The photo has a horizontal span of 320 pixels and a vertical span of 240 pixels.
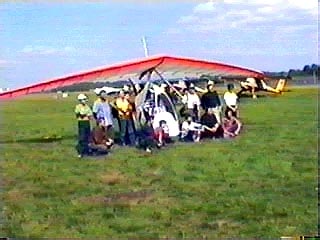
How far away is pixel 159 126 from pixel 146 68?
28cm

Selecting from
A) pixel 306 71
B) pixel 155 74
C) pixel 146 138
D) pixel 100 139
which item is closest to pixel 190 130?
pixel 146 138

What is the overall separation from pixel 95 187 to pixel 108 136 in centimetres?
23

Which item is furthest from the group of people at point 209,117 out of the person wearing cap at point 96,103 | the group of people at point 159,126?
the person wearing cap at point 96,103

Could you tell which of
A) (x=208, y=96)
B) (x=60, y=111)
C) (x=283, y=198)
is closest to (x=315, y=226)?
(x=283, y=198)

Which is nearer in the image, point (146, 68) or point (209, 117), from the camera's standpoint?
point (146, 68)

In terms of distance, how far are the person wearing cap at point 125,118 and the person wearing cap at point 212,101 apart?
333mm

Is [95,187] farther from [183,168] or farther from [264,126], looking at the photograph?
[264,126]

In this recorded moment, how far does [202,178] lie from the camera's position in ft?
12.5

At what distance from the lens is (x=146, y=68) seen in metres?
3.73

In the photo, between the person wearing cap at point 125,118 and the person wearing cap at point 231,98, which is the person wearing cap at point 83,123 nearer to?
the person wearing cap at point 125,118

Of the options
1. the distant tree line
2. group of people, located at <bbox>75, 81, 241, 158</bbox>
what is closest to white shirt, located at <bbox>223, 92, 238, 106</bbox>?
group of people, located at <bbox>75, 81, 241, 158</bbox>

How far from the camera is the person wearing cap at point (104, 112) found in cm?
376

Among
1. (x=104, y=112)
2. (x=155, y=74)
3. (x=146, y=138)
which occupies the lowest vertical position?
(x=146, y=138)

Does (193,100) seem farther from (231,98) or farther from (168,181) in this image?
(168,181)
